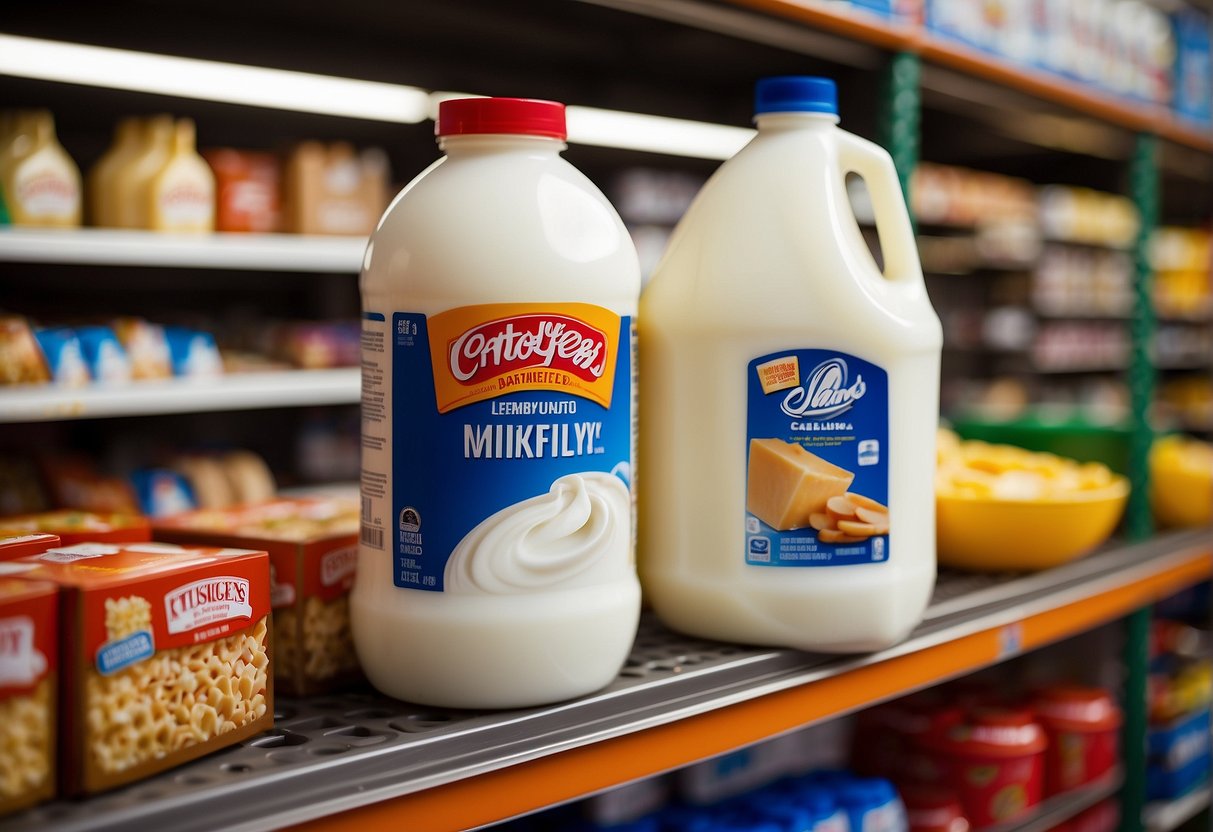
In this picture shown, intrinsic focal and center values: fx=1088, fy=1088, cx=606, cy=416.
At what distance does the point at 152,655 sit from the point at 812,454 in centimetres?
63

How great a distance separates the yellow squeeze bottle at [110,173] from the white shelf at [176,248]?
0.04 meters

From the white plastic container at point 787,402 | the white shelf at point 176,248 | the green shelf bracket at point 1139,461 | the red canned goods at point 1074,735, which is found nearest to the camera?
the white plastic container at point 787,402

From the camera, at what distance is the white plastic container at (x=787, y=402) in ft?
3.57

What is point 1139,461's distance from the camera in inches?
81.3

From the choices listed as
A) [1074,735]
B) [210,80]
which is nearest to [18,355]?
[210,80]

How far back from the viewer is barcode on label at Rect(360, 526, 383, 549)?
3.15 ft

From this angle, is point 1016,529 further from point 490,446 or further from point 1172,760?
point 1172,760

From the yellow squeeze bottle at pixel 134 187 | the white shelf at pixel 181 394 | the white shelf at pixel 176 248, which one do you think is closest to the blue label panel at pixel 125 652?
the white shelf at pixel 176 248

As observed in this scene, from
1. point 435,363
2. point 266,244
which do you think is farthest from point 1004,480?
point 266,244

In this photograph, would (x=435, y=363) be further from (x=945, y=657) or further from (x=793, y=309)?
(x=945, y=657)

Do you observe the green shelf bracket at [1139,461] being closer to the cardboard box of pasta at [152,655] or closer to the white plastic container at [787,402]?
the white plastic container at [787,402]

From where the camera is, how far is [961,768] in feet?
5.66

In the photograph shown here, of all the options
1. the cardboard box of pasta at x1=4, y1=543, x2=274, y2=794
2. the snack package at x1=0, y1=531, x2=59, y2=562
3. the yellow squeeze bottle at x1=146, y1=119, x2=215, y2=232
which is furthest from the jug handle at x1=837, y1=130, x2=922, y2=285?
the yellow squeeze bottle at x1=146, y1=119, x2=215, y2=232

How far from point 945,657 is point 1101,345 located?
558cm
